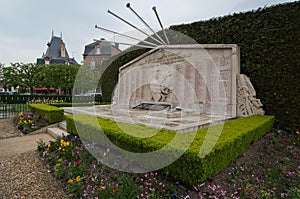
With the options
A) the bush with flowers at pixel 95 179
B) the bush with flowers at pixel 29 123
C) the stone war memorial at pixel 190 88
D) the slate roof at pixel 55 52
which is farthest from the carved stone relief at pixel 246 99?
the slate roof at pixel 55 52

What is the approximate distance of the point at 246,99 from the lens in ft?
18.2

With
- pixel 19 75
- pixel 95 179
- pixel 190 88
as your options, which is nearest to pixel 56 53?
pixel 19 75

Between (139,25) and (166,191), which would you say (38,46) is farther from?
(166,191)

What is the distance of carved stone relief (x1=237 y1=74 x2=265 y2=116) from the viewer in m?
5.56

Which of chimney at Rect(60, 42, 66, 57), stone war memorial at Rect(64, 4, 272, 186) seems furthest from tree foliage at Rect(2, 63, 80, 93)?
chimney at Rect(60, 42, 66, 57)

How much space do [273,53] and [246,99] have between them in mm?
1705

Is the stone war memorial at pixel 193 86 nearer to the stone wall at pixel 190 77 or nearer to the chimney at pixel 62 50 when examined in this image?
the stone wall at pixel 190 77

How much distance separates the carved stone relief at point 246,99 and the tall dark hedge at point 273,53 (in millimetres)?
479

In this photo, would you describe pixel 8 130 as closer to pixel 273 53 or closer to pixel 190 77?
pixel 190 77

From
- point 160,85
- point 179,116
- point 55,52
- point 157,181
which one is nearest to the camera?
point 157,181

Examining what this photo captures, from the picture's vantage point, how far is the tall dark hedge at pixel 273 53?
5.34 m

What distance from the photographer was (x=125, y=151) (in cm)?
311

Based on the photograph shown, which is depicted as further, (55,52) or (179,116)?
(55,52)

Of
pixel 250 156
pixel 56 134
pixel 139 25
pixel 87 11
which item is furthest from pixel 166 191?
pixel 87 11
